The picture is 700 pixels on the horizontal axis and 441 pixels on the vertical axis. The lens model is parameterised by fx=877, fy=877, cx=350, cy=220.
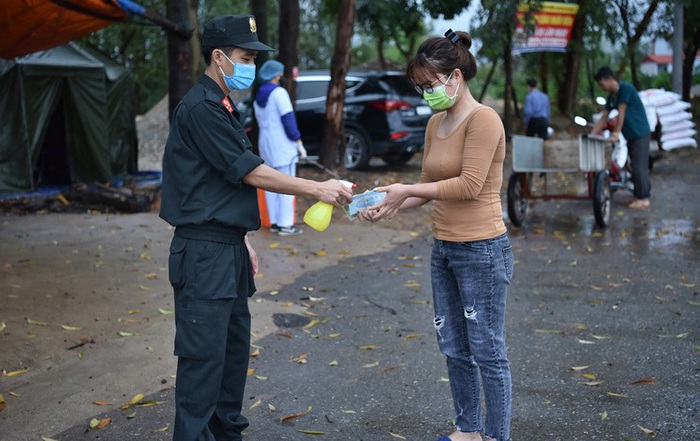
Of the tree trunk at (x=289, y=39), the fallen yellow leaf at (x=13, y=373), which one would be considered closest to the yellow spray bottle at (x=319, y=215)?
the fallen yellow leaf at (x=13, y=373)

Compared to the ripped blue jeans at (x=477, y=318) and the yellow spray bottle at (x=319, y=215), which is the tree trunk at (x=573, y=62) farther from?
the yellow spray bottle at (x=319, y=215)

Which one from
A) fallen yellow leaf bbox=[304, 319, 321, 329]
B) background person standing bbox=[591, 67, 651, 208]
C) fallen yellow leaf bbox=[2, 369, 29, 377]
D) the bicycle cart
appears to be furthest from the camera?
background person standing bbox=[591, 67, 651, 208]

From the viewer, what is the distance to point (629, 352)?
5988mm

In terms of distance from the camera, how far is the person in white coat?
10.6 m

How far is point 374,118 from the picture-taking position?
679 inches

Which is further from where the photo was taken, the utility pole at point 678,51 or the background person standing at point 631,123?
the utility pole at point 678,51

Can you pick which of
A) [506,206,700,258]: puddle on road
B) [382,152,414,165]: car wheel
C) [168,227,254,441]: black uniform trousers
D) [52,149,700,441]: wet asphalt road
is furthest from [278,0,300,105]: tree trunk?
[168,227,254,441]: black uniform trousers

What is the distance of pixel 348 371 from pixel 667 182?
1110cm

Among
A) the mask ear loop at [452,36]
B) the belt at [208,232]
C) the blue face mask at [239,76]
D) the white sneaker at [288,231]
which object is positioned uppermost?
the mask ear loop at [452,36]

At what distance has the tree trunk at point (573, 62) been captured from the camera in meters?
24.8

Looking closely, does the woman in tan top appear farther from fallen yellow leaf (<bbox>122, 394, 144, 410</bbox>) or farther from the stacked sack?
the stacked sack

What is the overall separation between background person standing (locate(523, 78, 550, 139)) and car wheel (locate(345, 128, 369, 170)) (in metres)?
3.70

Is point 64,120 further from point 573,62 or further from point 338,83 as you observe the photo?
point 573,62

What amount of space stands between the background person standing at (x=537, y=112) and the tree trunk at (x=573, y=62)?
22.4ft
